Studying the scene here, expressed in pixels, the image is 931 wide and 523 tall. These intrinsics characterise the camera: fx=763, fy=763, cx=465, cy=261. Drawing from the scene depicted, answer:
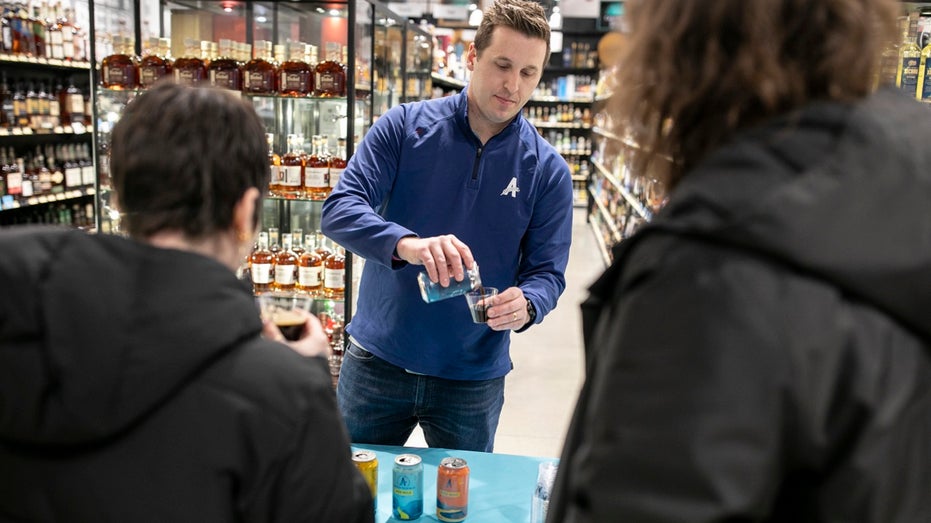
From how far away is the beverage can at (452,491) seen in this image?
175 centimetres

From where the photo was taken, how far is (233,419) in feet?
3.14

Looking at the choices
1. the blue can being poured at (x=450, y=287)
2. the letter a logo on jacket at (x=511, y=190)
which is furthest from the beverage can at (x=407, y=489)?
the letter a logo on jacket at (x=511, y=190)

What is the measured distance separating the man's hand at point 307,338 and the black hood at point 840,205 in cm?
61

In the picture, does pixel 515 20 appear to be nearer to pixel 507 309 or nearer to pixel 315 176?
pixel 507 309

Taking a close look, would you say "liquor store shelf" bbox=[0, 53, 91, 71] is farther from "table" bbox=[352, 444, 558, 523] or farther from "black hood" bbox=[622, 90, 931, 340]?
"black hood" bbox=[622, 90, 931, 340]

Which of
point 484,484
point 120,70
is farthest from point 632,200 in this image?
point 484,484

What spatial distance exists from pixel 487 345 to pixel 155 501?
4.63ft

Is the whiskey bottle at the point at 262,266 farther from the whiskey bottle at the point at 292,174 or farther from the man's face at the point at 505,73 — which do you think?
the man's face at the point at 505,73

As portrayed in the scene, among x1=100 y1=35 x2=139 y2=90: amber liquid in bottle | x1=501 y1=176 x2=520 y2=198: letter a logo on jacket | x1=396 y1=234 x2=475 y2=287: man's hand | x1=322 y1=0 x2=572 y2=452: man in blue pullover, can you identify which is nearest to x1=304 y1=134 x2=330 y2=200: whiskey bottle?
x1=100 y1=35 x2=139 y2=90: amber liquid in bottle

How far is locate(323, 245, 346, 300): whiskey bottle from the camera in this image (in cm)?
358

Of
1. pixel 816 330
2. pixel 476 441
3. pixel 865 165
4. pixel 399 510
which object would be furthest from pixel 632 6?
pixel 476 441

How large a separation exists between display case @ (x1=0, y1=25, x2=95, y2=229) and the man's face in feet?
14.3

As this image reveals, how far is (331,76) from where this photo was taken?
3.55 m

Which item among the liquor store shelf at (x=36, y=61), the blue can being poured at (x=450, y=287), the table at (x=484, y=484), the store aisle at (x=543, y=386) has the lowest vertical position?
the store aisle at (x=543, y=386)
